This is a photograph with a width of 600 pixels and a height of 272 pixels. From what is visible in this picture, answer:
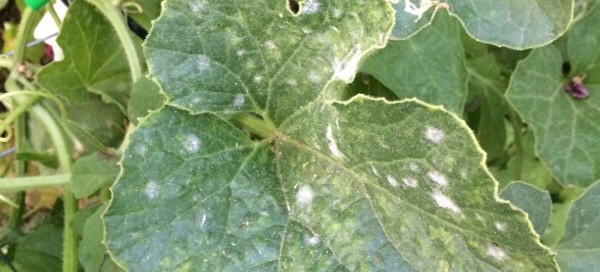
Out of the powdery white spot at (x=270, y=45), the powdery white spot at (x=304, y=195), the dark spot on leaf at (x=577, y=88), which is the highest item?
the powdery white spot at (x=270, y=45)

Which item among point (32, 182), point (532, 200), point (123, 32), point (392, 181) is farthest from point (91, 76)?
point (532, 200)

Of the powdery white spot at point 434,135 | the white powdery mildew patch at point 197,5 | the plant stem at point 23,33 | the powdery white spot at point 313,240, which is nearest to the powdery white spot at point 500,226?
the powdery white spot at point 434,135

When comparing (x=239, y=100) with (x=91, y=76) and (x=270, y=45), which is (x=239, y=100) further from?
(x=91, y=76)

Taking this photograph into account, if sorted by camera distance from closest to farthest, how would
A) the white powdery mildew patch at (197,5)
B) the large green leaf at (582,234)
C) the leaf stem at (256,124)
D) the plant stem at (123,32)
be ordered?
the white powdery mildew patch at (197,5), the leaf stem at (256,124), the large green leaf at (582,234), the plant stem at (123,32)

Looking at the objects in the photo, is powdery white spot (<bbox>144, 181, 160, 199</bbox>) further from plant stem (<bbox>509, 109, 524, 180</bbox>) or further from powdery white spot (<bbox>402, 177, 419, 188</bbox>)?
plant stem (<bbox>509, 109, 524, 180</bbox>)

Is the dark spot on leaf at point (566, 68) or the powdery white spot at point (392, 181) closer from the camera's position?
the powdery white spot at point (392, 181)

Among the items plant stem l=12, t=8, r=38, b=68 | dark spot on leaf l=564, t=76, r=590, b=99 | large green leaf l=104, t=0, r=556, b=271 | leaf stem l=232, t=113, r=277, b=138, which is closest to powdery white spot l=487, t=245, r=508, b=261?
large green leaf l=104, t=0, r=556, b=271

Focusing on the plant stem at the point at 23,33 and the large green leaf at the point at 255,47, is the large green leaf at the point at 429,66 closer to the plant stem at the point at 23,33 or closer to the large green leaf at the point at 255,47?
the large green leaf at the point at 255,47
